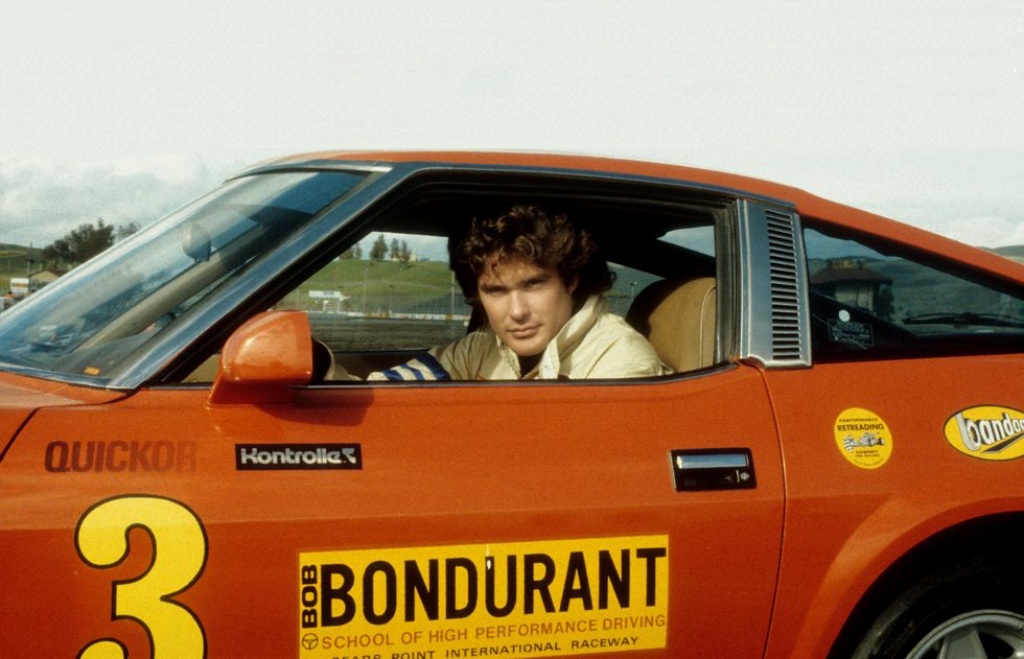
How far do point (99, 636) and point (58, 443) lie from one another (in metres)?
0.35

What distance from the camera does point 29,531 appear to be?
1828 mm

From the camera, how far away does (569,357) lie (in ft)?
9.34

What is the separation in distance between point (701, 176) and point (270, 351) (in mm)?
1188

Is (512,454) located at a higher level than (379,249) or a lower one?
lower

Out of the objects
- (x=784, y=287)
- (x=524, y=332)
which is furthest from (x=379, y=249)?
(x=784, y=287)

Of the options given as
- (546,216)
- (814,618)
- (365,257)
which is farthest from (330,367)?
Answer: (814,618)

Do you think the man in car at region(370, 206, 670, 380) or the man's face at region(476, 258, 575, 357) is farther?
the man's face at region(476, 258, 575, 357)

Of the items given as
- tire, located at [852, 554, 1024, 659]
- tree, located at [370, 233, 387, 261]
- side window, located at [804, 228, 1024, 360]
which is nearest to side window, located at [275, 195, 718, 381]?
tree, located at [370, 233, 387, 261]

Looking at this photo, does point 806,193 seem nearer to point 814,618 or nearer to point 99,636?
point 814,618

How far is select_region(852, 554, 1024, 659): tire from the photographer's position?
7.80ft

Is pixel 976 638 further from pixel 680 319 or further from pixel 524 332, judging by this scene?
pixel 524 332

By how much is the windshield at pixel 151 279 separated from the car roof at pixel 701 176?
0.33 ft

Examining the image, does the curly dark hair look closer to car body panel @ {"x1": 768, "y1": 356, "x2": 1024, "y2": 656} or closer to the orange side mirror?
car body panel @ {"x1": 768, "y1": 356, "x2": 1024, "y2": 656}

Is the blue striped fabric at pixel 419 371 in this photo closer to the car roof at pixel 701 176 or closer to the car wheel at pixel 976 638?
the car roof at pixel 701 176
